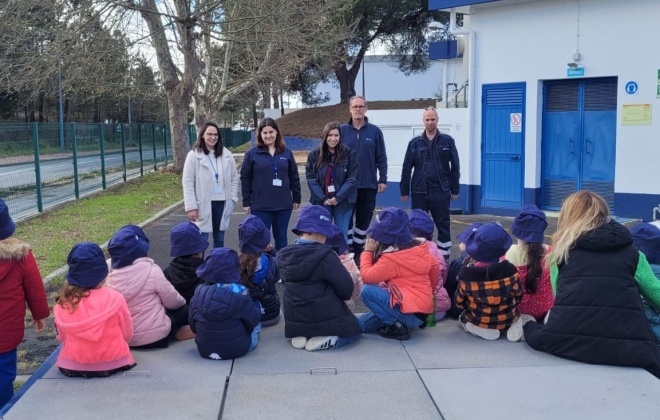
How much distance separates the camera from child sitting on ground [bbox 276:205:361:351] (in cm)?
466

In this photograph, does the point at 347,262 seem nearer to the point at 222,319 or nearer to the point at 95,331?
the point at 222,319

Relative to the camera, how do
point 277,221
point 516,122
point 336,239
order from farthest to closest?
point 516,122
point 277,221
point 336,239

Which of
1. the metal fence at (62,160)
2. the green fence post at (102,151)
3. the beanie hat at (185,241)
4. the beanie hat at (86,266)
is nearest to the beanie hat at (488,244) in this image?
the beanie hat at (185,241)

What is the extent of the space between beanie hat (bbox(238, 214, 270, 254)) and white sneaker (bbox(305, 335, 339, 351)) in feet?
2.62

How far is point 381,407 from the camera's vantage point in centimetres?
391

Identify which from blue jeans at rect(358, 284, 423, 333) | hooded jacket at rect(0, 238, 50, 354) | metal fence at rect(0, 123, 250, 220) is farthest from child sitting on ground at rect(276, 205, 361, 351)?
metal fence at rect(0, 123, 250, 220)

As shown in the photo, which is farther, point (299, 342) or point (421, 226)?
point (421, 226)

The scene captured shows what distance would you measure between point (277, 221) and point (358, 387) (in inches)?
127

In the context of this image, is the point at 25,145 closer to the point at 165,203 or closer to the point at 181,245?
the point at 165,203

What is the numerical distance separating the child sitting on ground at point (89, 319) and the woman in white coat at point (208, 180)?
103 inches

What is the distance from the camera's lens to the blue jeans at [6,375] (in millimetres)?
4320

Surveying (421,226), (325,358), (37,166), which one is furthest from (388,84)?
(325,358)

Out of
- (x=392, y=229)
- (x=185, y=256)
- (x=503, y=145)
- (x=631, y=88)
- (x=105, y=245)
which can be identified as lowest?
(x=105, y=245)

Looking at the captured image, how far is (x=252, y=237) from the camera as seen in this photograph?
5.02 meters
